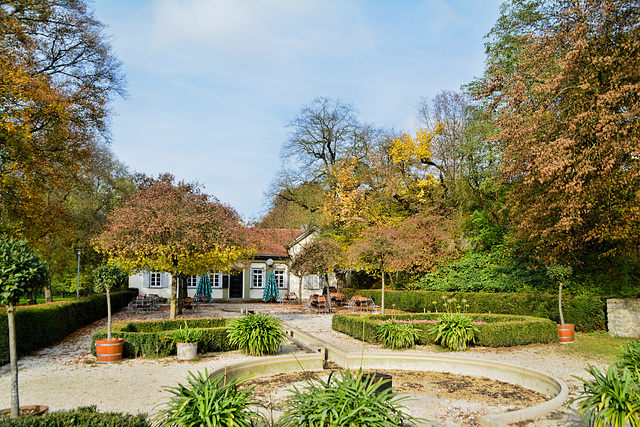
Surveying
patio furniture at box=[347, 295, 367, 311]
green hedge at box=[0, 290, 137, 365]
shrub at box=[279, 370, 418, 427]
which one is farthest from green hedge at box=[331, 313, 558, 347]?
patio furniture at box=[347, 295, 367, 311]

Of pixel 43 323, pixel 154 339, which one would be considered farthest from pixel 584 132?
pixel 43 323

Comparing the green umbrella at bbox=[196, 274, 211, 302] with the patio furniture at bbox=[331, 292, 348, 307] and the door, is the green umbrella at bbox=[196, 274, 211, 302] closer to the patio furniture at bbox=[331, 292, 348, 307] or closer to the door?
the door

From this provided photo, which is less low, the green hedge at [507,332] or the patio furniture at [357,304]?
the green hedge at [507,332]

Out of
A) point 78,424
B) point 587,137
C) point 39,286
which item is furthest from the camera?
point 587,137

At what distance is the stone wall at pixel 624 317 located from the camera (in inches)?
467

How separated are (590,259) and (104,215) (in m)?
26.0

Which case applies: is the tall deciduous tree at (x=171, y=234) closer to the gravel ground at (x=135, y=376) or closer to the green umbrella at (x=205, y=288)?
the gravel ground at (x=135, y=376)

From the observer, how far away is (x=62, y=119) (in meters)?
15.0

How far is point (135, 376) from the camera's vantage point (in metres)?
8.16

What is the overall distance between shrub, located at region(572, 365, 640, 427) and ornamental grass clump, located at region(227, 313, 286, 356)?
6.87m

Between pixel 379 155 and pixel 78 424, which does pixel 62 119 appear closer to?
pixel 78 424

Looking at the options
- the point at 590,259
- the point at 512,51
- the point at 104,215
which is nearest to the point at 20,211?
the point at 104,215

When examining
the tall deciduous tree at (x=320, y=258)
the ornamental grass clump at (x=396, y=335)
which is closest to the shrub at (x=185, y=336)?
A: the ornamental grass clump at (x=396, y=335)

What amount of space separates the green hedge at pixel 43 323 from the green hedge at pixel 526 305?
35.7 feet
